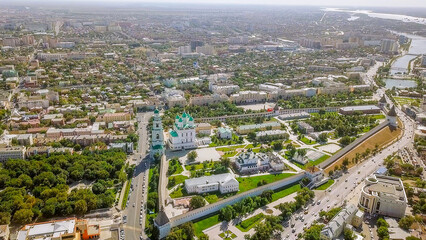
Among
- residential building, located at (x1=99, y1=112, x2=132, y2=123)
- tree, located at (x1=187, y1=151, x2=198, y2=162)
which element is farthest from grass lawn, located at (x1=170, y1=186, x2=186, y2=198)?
residential building, located at (x1=99, y1=112, x2=132, y2=123)

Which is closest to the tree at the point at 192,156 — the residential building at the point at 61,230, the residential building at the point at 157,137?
the residential building at the point at 157,137

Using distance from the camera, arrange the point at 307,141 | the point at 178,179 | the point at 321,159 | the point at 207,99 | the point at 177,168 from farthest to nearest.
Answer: the point at 207,99, the point at 307,141, the point at 321,159, the point at 177,168, the point at 178,179

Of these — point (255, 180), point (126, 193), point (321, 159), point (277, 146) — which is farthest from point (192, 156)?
point (321, 159)

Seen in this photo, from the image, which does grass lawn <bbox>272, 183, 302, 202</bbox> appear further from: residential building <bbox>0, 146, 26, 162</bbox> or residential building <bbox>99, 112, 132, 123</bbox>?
residential building <bbox>0, 146, 26, 162</bbox>

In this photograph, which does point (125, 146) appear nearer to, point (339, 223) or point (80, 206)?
point (80, 206)

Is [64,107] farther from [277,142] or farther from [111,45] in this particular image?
[111,45]

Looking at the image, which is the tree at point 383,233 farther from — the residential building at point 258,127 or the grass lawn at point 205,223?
the residential building at point 258,127
